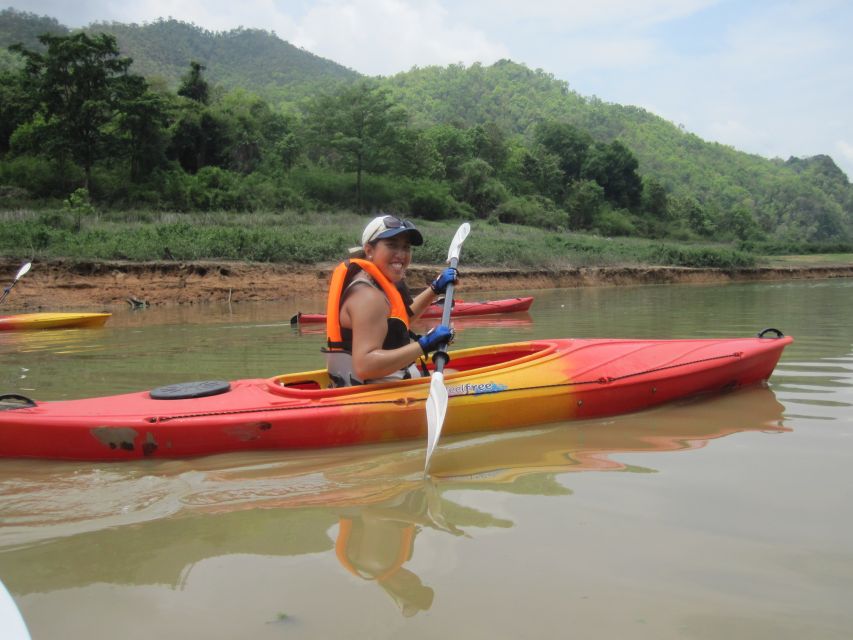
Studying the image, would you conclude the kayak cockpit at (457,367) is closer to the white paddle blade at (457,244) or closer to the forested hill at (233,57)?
the white paddle blade at (457,244)

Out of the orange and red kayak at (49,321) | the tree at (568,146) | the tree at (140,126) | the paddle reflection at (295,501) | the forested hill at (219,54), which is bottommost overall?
the paddle reflection at (295,501)

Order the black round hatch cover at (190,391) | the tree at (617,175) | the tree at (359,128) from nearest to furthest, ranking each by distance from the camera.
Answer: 1. the black round hatch cover at (190,391)
2. the tree at (359,128)
3. the tree at (617,175)

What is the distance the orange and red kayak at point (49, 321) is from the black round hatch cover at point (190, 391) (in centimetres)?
708

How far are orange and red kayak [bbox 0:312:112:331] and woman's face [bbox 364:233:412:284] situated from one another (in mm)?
7914

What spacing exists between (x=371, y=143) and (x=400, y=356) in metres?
32.6

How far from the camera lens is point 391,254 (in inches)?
142

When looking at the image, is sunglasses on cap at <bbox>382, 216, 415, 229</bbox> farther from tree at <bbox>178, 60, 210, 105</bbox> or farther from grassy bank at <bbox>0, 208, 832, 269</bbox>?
tree at <bbox>178, 60, 210, 105</bbox>

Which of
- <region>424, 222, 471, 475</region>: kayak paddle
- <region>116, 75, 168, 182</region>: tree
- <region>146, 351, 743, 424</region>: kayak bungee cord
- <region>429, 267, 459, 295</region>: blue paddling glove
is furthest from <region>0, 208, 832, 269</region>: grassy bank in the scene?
<region>424, 222, 471, 475</region>: kayak paddle

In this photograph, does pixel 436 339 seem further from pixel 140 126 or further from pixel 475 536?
pixel 140 126

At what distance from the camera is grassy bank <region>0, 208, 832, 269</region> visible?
16750 mm

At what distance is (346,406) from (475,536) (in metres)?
1.41

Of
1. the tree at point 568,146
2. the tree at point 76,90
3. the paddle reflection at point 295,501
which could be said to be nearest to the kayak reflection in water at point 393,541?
the paddle reflection at point 295,501

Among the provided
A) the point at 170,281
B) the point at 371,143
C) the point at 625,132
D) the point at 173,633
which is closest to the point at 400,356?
the point at 173,633

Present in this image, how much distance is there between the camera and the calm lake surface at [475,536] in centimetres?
190
